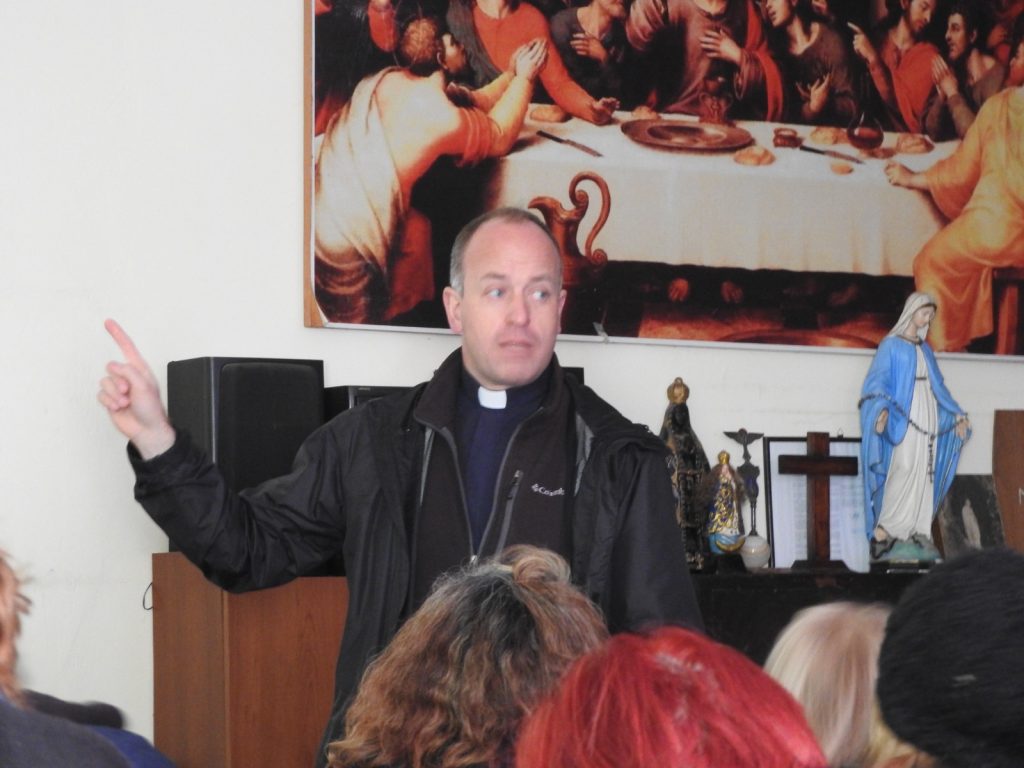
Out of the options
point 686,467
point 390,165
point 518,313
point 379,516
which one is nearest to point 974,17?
point 686,467

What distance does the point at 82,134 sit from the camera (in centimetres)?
420

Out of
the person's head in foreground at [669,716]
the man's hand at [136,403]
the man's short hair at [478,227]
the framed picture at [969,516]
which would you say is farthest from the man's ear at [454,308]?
the framed picture at [969,516]

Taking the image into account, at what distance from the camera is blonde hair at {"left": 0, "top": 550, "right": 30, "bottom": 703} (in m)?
1.19

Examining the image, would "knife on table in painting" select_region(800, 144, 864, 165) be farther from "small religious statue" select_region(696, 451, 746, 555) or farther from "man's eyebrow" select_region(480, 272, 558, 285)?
"man's eyebrow" select_region(480, 272, 558, 285)

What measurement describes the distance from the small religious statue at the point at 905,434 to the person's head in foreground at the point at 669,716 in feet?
12.5

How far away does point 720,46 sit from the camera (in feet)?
16.7

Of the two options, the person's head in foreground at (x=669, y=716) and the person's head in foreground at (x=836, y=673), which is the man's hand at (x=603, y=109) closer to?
the person's head in foreground at (x=836, y=673)

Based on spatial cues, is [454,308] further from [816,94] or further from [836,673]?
[816,94]

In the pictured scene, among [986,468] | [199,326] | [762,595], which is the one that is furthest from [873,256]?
[199,326]

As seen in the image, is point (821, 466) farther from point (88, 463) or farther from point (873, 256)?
point (88, 463)

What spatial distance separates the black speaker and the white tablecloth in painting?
1.11 meters

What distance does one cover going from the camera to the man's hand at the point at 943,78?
5.38 meters

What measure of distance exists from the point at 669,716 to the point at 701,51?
421 centimetres

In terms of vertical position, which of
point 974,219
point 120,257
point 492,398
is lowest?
point 492,398
